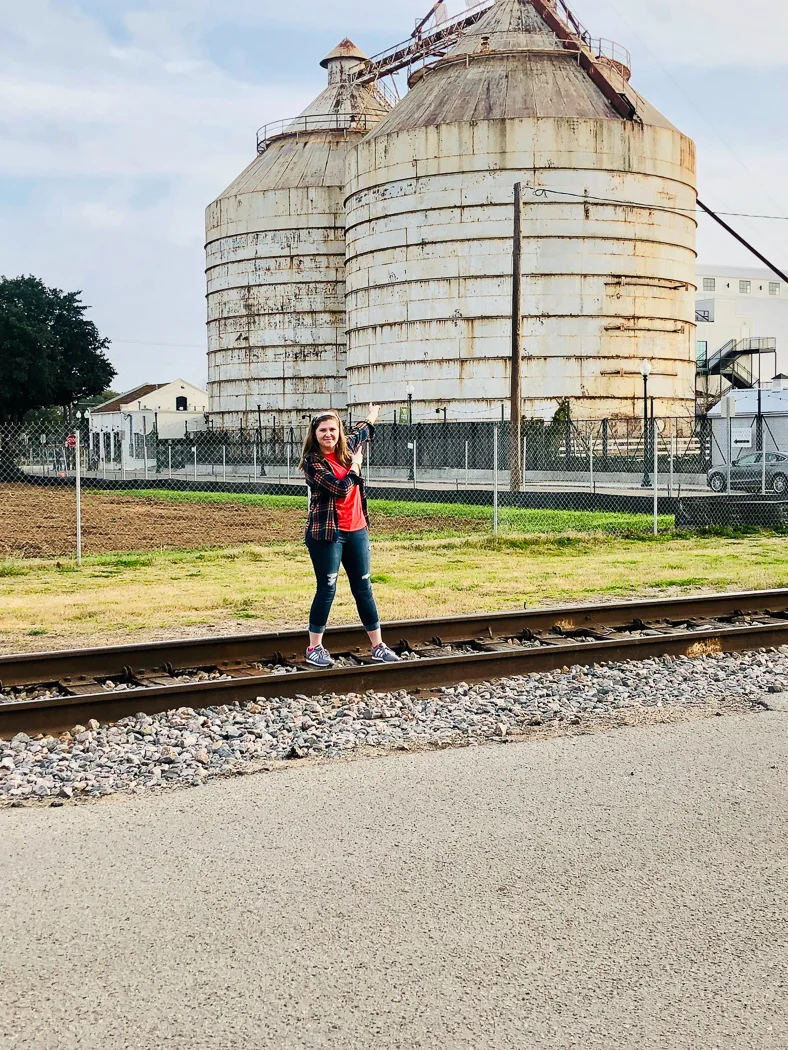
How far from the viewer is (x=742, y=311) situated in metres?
88.2

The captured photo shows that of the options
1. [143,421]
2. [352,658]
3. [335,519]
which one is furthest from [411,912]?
[143,421]

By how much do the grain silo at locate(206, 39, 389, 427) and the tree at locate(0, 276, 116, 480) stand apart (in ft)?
29.9

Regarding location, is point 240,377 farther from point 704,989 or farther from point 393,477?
point 704,989

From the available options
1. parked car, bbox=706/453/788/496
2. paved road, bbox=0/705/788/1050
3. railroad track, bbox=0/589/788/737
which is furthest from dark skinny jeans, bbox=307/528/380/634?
parked car, bbox=706/453/788/496

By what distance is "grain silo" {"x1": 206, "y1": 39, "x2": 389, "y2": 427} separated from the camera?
70.2 metres

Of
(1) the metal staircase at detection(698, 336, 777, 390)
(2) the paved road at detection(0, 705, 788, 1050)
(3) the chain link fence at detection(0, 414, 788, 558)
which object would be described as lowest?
(2) the paved road at detection(0, 705, 788, 1050)

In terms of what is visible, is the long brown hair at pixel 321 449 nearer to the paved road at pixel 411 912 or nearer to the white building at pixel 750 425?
the paved road at pixel 411 912

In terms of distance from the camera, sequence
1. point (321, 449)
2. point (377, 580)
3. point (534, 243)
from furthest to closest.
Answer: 1. point (534, 243)
2. point (377, 580)
3. point (321, 449)

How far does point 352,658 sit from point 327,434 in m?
2.05

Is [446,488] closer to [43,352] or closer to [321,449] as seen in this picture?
[321,449]

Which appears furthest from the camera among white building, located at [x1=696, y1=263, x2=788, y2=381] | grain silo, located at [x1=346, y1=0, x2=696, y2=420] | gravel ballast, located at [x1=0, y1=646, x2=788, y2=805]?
white building, located at [x1=696, y1=263, x2=788, y2=381]

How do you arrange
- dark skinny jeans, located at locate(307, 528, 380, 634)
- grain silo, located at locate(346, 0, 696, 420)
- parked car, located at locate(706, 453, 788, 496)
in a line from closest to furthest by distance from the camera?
dark skinny jeans, located at locate(307, 528, 380, 634) → parked car, located at locate(706, 453, 788, 496) → grain silo, located at locate(346, 0, 696, 420)

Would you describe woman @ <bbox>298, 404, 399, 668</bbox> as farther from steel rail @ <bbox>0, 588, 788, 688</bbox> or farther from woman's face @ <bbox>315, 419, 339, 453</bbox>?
steel rail @ <bbox>0, 588, 788, 688</bbox>

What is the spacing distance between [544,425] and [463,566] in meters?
35.1
